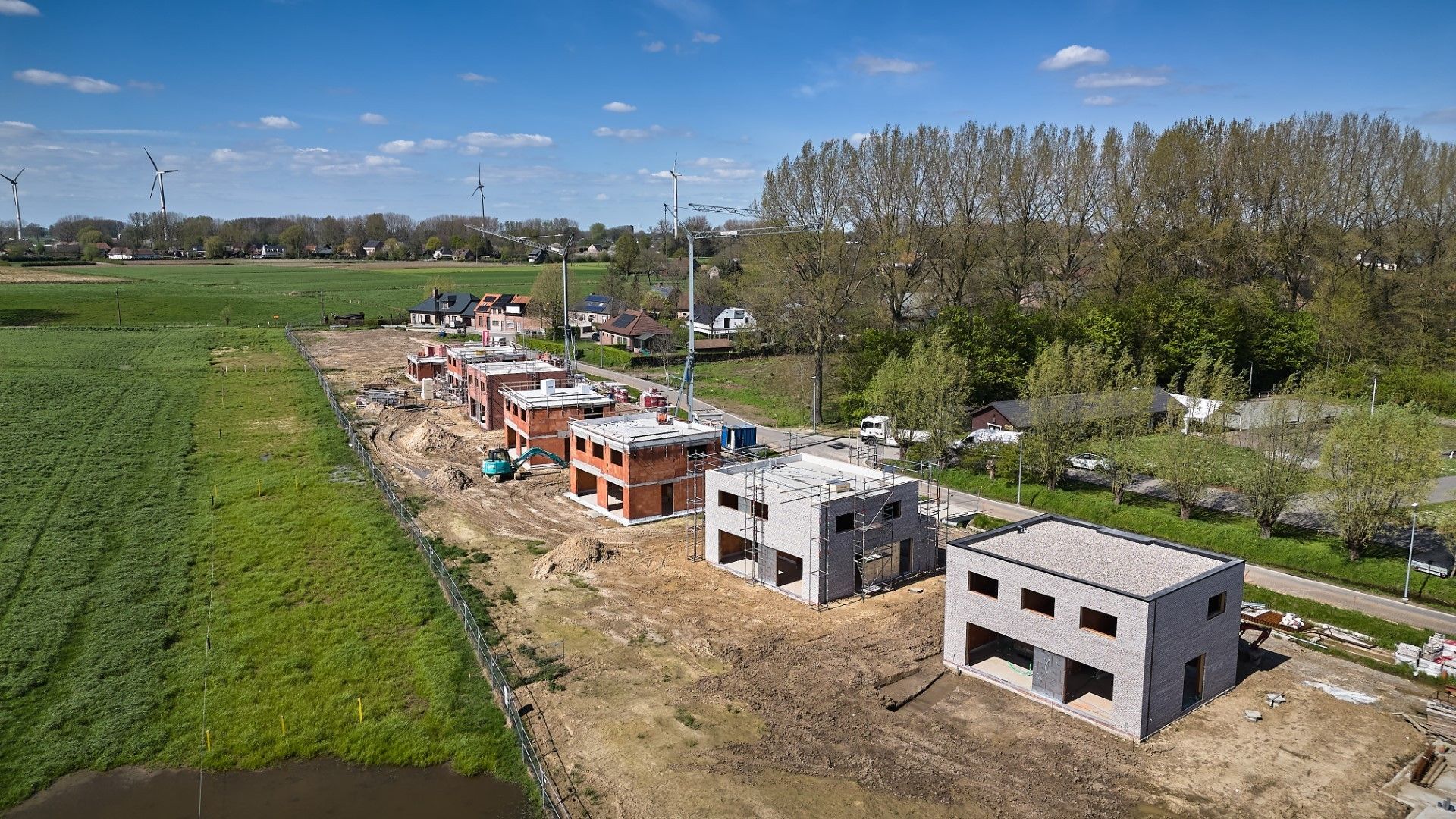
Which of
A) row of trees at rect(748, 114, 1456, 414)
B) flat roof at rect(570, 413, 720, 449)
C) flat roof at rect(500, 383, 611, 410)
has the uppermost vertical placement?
row of trees at rect(748, 114, 1456, 414)

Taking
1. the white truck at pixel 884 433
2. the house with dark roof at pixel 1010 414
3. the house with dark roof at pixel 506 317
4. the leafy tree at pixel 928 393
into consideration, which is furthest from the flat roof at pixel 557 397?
the house with dark roof at pixel 506 317

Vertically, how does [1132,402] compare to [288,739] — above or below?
above

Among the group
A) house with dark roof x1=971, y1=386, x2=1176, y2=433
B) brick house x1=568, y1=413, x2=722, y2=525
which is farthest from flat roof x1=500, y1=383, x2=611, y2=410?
house with dark roof x1=971, y1=386, x2=1176, y2=433

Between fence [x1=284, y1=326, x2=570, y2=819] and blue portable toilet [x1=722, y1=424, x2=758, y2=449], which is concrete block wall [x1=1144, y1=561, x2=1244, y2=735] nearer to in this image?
fence [x1=284, y1=326, x2=570, y2=819]

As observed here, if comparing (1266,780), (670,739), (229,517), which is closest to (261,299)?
(229,517)

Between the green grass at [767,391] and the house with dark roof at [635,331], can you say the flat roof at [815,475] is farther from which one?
the house with dark roof at [635,331]

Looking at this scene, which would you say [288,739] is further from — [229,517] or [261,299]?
[261,299]
